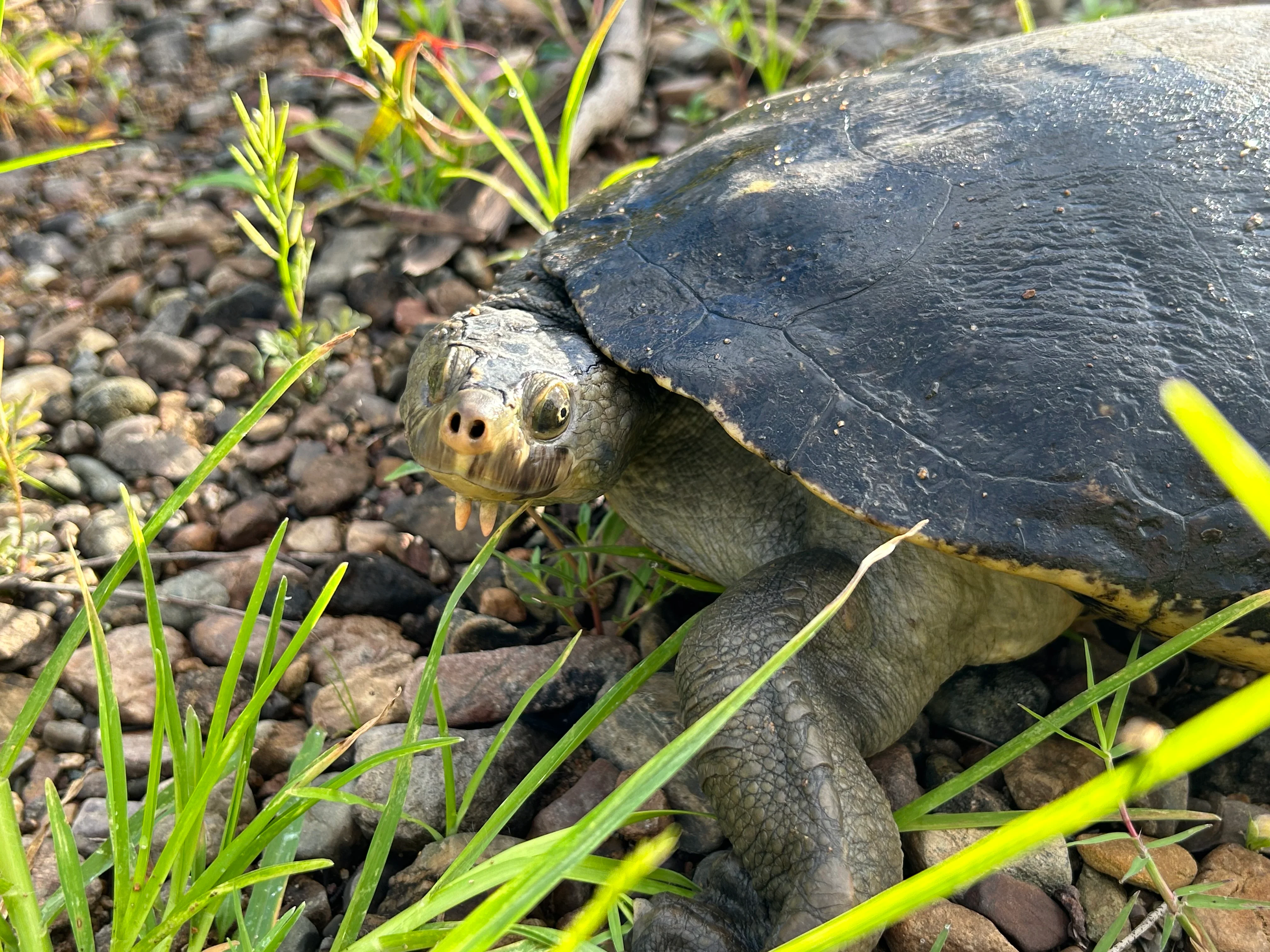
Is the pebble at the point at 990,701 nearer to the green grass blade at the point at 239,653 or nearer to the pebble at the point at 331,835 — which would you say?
the pebble at the point at 331,835

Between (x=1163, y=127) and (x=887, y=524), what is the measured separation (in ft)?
2.99

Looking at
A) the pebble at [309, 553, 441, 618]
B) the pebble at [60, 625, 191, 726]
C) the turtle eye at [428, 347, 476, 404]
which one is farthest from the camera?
the pebble at [309, 553, 441, 618]

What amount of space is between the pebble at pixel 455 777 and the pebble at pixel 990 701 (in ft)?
2.56

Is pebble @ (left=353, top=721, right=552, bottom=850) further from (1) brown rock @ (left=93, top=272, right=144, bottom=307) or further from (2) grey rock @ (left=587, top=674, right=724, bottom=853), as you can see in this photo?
(1) brown rock @ (left=93, top=272, right=144, bottom=307)

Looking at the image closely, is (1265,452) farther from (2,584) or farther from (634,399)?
(2,584)

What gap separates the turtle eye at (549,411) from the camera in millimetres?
1801

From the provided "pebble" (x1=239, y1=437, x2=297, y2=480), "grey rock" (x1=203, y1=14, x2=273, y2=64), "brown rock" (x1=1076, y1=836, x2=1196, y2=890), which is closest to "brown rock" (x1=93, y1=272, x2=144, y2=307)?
"pebble" (x1=239, y1=437, x2=297, y2=480)

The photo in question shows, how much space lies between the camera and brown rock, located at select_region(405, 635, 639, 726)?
202 cm

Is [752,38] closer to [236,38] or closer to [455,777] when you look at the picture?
[236,38]

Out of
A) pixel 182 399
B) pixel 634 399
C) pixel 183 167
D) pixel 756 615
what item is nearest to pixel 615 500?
pixel 634 399

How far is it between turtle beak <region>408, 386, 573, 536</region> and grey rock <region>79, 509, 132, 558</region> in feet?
3.16

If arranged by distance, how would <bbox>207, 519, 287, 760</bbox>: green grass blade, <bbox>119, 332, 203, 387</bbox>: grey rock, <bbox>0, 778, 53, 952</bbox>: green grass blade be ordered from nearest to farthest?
<bbox>0, 778, 53, 952</bbox>: green grass blade
<bbox>207, 519, 287, 760</bbox>: green grass blade
<bbox>119, 332, 203, 387</bbox>: grey rock

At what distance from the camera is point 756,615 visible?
1.80 m

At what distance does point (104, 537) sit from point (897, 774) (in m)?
1.81
